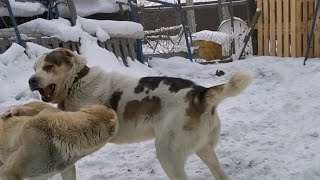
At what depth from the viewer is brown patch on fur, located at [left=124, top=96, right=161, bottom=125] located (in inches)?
165

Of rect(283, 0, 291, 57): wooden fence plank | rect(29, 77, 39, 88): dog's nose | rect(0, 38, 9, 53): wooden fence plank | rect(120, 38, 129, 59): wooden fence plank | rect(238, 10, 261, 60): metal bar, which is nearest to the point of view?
rect(29, 77, 39, 88): dog's nose

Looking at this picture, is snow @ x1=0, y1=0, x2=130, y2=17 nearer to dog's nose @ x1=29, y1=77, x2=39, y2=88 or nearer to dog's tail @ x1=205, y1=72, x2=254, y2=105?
dog's nose @ x1=29, y1=77, x2=39, y2=88

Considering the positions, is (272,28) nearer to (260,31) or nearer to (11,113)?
(260,31)

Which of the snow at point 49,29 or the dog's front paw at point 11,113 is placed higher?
the dog's front paw at point 11,113

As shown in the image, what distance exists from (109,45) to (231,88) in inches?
256

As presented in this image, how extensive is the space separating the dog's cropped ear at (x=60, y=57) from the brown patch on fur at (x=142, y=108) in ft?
2.58

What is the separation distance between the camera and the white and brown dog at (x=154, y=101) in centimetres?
402

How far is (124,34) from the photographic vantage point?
10.4 m

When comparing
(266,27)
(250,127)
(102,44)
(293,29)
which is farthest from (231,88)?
(266,27)

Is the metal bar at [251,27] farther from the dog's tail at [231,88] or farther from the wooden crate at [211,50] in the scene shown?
the dog's tail at [231,88]

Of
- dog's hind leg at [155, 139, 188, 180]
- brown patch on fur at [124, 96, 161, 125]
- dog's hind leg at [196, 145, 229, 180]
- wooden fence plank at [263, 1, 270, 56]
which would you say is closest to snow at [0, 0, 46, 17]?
wooden fence plank at [263, 1, 270, 56]

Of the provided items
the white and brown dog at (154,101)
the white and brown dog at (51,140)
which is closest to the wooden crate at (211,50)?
the white and brown dog at (154,101)

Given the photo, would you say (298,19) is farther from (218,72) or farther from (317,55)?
(218,72)

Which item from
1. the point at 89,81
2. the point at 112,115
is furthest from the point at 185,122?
the point at 89,81
